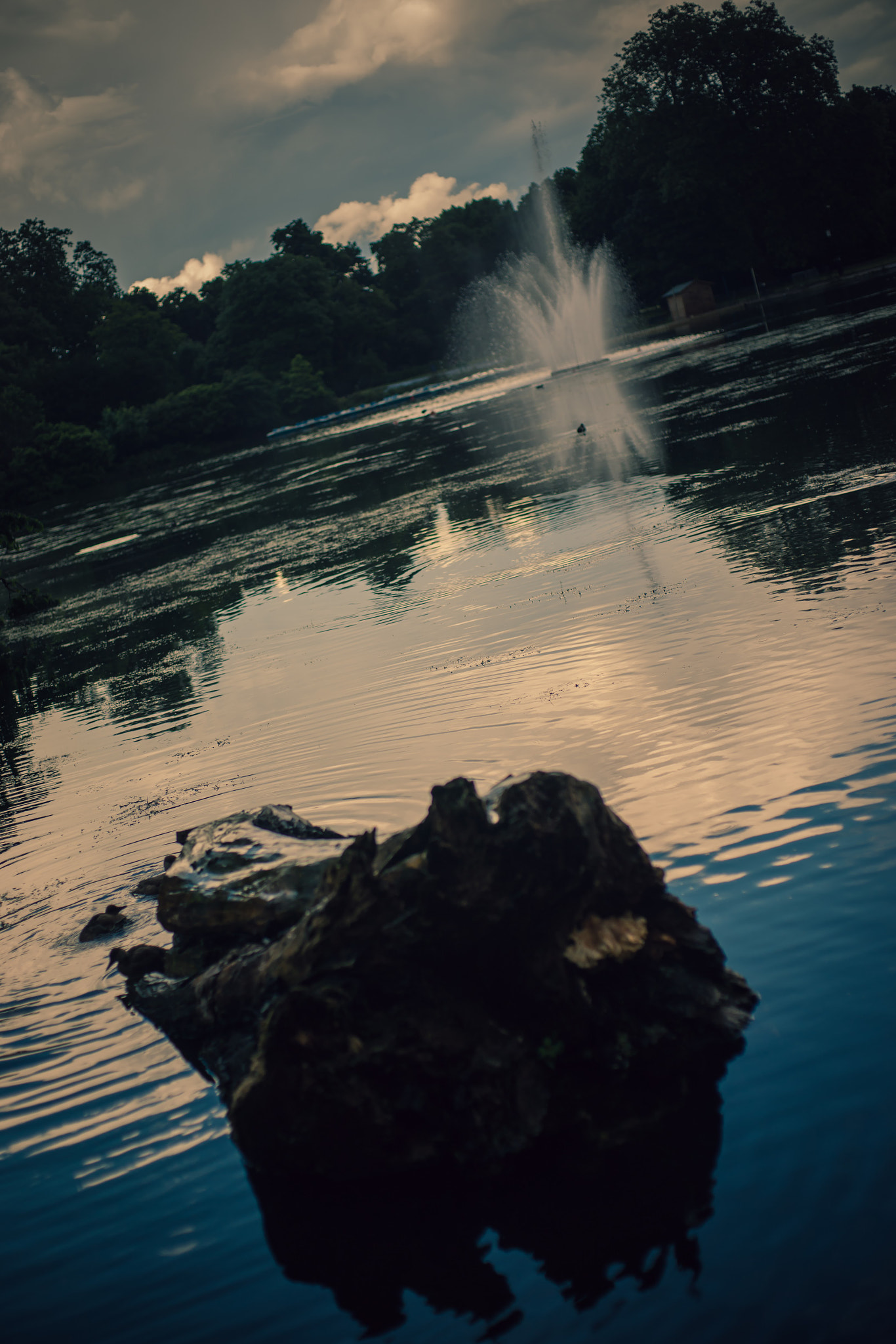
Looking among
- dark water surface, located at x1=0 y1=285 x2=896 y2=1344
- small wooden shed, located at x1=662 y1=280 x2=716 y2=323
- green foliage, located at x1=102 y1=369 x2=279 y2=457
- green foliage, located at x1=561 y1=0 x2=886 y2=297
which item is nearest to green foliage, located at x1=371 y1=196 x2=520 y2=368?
green foliage, located at x1=102 y1=369 x2=279 y2=457

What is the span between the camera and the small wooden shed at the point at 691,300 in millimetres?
71812

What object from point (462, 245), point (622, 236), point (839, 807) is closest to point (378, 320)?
point (462, 245)

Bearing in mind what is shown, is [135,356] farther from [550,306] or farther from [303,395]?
[550,306]

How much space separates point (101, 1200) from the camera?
589 cm

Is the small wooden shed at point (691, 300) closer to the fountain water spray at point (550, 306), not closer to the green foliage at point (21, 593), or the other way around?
the fountain water spray at point (550, 306)

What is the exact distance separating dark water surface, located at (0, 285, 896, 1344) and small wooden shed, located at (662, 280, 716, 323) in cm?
5163

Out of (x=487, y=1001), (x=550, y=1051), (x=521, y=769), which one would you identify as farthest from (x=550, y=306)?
(x=550, y=1051)

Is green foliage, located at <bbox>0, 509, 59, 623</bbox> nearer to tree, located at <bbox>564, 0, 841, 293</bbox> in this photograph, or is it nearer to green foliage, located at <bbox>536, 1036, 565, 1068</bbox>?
green foliage, located at <bbox>536, 1036, 565, 1068</bbox>

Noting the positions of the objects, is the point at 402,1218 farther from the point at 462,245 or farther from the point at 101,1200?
the point at 462,245

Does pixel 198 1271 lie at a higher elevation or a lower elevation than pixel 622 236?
lower

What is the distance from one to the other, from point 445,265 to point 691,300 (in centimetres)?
7357

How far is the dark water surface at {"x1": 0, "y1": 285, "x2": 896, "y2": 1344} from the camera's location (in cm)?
473

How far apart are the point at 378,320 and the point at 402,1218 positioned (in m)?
131

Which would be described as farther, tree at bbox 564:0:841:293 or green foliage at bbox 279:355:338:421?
green foliage at bbox 279:355:338:421
